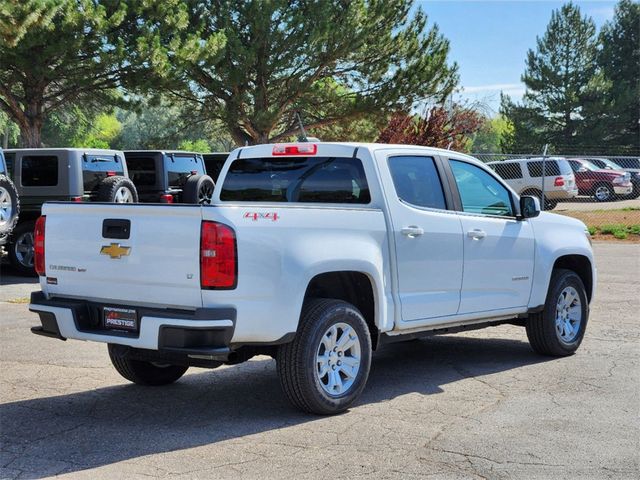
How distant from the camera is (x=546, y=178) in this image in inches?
1105

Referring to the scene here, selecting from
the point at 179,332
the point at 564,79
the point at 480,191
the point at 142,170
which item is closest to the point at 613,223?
the point at 142,170

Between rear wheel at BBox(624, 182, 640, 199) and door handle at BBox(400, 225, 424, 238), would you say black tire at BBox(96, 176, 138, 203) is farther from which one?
rear wheel at BBox(624, 182, 640, 199)

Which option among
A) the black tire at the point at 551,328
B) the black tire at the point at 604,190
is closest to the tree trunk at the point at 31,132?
the black tire at the point at 604,190

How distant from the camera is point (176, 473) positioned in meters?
4.73

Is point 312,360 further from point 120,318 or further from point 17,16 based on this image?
point 17,16

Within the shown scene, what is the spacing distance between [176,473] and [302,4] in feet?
94.8

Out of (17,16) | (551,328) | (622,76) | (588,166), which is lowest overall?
(551,328)

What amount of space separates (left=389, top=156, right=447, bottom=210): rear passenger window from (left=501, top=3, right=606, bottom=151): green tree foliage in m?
51.5

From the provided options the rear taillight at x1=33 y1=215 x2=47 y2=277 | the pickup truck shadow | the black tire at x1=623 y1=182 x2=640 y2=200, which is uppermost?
the black tire at x1=623 y1=182 x2=640 y2=200

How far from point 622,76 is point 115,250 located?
59.1 m

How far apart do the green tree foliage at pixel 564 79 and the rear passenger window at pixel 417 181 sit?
51.5 m

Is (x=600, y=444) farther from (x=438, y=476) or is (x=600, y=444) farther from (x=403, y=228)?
(x=403, y=228)

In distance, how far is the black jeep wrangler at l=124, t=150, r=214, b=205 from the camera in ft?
55.9

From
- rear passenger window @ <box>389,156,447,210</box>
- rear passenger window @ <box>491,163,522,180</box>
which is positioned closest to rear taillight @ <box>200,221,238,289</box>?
rear passenger window @ <box>389,156,447,210</box>
